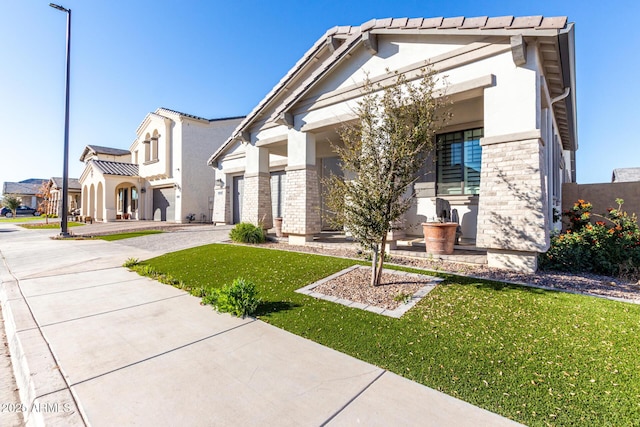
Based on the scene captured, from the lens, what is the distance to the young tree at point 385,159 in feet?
15.6

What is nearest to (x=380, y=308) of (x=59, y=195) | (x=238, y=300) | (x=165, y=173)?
(x=238, y=300)

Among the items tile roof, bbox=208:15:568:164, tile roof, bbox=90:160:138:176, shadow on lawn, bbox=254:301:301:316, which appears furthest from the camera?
tile roof, bbox=90:160:138:176

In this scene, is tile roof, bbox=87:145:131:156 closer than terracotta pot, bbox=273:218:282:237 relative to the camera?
No

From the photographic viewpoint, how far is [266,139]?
11867 mm

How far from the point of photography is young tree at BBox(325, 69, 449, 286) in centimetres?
475

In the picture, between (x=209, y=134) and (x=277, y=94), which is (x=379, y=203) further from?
(x=209, y=134)

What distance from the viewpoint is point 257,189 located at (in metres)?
12.1

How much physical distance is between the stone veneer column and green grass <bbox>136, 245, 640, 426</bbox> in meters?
1.28

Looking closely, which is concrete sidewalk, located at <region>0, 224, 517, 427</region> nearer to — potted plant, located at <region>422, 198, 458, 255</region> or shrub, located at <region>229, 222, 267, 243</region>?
potted plant, located at <region>422, 198, 458, 255</region>

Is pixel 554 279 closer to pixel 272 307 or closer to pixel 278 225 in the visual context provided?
pixel 272 307

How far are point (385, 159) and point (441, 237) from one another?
11.2 ft

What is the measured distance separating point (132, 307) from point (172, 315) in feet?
3.02

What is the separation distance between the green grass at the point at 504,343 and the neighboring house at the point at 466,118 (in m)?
2.09

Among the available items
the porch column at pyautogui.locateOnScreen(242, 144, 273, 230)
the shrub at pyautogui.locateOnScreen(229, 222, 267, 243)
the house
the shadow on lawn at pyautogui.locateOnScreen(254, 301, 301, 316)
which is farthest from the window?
the house
